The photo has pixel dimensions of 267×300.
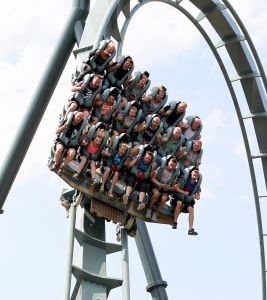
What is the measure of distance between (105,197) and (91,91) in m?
1.05

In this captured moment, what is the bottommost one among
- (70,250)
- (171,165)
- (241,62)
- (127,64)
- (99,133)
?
(70,250)

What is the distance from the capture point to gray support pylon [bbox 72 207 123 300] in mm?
8406

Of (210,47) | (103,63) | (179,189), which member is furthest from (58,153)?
(210,47)

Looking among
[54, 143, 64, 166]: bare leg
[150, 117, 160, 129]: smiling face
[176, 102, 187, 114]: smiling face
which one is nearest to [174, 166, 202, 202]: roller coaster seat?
[150, 117, 160, 129]: smiling face

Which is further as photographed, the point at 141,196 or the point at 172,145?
the point at 172,145

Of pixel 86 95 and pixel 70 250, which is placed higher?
pixel 86 95

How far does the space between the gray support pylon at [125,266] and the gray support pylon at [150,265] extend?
1491 mm

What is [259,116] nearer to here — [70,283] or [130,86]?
[130,86]

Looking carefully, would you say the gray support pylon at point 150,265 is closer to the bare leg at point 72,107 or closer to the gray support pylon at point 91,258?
the gray support pylon at point 91,258

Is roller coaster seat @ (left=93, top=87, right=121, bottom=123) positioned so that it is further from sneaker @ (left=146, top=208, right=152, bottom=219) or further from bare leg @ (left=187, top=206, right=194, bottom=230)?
bare leg @ (left=187, top=206, right=194, bottom=230)

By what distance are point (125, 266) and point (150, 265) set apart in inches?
77.3

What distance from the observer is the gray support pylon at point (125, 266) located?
8.45 meters

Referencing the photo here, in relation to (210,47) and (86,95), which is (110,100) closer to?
(86,95)

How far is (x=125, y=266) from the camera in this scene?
869 centimetres
